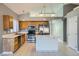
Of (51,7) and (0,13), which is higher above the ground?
(51,7)

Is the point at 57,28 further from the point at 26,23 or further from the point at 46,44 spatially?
the point at 46,44

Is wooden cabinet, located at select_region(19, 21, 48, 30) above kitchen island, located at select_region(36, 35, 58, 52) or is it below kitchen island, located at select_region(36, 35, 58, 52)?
above

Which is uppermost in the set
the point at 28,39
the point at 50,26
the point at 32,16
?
the point at 32,16

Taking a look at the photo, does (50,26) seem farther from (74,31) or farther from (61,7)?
(74,31)

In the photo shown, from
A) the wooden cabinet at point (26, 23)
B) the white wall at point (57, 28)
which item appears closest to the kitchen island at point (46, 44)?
the white wall at point (57, 28)

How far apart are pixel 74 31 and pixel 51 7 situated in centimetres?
477

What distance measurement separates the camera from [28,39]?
12641 mm

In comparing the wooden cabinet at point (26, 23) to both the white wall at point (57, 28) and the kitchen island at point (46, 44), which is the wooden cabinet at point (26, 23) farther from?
the kitchen island at point (46, 44)

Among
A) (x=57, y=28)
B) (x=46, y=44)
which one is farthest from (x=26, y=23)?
(x=46, y=44)

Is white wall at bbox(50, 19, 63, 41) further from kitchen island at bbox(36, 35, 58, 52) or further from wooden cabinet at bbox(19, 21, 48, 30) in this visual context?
kitchen island at bbox(36, 35, 58, 52)

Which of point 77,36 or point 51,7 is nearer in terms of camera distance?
point 77,36

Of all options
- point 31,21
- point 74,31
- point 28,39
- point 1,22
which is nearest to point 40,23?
point 31,21

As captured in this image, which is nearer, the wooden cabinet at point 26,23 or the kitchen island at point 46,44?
the kitchen island at point 46,44

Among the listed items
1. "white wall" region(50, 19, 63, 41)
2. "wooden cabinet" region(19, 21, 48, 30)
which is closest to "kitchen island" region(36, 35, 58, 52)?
"white wall" region(50, 19, 63, 41)
